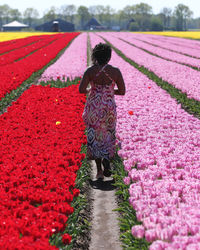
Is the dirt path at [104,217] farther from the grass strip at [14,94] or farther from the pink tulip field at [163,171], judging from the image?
the grass strip at [14,94]

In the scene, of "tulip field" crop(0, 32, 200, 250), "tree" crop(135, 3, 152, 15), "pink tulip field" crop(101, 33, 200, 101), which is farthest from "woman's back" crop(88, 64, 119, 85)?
"tree" crop(135, 3, 152, 15)

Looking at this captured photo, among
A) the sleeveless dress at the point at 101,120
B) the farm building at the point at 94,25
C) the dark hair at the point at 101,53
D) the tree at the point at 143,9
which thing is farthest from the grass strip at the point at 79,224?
the tree at the point at 143,9

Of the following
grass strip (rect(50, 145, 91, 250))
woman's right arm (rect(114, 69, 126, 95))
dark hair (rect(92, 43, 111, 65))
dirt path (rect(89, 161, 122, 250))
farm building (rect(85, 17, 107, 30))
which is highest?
farm building (rect(85, 17, 107, 30))

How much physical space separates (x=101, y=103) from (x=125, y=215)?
2008 mm

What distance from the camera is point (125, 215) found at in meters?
4.73

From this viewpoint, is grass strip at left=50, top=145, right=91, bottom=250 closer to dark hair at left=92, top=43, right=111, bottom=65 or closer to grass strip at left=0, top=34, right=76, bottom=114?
dark hair at left=92, top=43, right=111, bottom=65

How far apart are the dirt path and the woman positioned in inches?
10.5

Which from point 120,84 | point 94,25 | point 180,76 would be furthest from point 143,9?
point 120,84

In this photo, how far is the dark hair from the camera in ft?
18.7

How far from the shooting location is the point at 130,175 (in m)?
5.48

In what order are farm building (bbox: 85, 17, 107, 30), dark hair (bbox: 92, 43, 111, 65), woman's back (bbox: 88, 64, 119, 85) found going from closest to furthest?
dark hair (bbox: 92, 43, 111, 65)
woman's back (bbox: 88, 64, 119, 85)
farm building (bbox: 85, 17, 107, 30)

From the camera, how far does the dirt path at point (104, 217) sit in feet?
14.5

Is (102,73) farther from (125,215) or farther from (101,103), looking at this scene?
(125,215)

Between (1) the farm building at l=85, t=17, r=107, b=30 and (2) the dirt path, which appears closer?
(2) the dirt path
